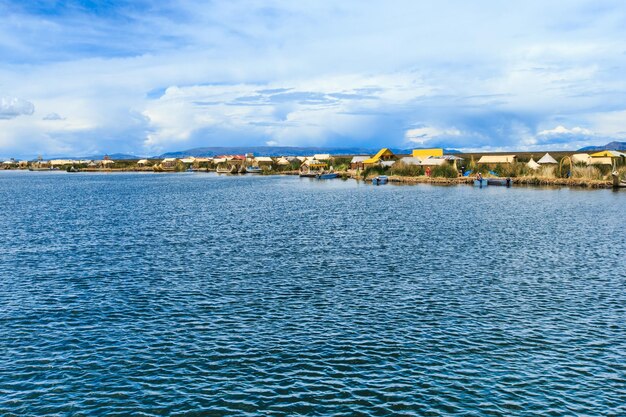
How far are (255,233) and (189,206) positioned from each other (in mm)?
33240

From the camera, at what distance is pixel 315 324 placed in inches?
930

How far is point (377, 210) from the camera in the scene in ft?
239

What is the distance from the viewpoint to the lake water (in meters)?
16.8

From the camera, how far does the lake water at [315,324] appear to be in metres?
16.8

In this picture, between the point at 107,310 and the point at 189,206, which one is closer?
the point at 107,310

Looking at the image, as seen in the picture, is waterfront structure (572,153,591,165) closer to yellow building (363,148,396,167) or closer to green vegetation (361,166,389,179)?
green vegetation (361,166,389,179)

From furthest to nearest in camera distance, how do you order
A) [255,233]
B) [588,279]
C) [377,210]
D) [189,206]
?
[189,206]
[377,210]
[255,233]
[588,279]

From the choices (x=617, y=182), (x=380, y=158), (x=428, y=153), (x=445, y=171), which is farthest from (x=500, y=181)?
(x=428, y=153)

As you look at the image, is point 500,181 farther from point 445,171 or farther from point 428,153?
point 428,153

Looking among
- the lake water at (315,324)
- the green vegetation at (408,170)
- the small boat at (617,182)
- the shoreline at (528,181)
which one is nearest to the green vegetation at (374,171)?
the green vegetation at (408,170)

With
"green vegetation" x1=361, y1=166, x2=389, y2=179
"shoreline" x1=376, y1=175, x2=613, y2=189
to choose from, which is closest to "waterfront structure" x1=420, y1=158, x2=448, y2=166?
"shoreline" x1=376, y1=175, x2=613, y2=189

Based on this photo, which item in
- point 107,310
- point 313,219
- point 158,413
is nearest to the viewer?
point 158,413

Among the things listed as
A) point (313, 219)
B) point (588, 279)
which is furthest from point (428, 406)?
point (313, 219)

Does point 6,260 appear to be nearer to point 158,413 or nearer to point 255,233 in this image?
point 255,233
